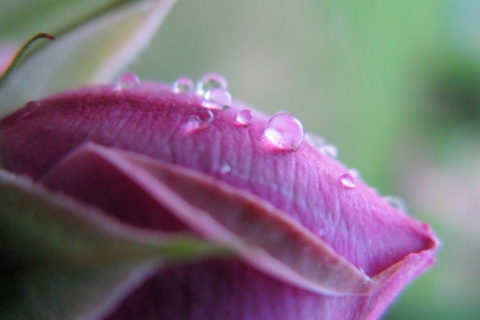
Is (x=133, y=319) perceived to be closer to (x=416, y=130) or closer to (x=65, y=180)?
(x=65, y=180)

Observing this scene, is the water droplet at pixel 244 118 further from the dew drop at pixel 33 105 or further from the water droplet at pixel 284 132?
the dew drop at pixel 33 105

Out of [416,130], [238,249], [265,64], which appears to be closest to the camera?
[238,249]

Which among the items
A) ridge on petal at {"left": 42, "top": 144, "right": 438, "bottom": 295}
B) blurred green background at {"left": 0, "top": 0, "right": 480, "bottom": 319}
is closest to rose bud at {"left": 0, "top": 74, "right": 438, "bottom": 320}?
ridge on petal at {"left": 42, "top": 144, "right": 438, "bottom": 295}

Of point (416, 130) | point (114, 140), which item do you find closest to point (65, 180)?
point (114, 140)

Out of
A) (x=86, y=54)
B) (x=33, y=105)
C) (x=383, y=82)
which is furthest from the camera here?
(x=383, y=82)

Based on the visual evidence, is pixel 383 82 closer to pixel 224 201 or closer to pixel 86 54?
pixel 86 54

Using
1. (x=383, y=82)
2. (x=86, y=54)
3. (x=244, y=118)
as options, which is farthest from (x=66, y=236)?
(x=383, y=82)
